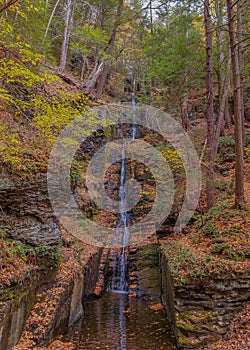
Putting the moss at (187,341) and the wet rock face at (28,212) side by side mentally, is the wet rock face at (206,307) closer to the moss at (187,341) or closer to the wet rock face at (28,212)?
the moss at (187,341)

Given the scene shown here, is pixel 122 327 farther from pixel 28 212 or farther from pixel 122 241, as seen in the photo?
pixel 122 241

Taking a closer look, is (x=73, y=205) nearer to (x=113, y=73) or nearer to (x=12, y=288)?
(x=12, y=288)

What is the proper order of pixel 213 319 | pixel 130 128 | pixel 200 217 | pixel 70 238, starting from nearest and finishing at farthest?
1. pixel 213 319
2. pixel 70 238
3. pixel 200 217
4. pixel 130 128

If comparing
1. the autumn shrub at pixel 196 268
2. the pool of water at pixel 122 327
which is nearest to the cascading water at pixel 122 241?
the pool of water at pixel 122 327

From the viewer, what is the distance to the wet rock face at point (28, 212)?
275 inches

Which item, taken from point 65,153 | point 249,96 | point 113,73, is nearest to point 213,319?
point 65,153

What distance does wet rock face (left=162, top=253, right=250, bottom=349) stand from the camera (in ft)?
19.4

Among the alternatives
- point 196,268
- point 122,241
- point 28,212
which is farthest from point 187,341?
point 122,241

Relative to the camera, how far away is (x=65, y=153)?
11344 millimetres

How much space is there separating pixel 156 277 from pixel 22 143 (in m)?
7.33

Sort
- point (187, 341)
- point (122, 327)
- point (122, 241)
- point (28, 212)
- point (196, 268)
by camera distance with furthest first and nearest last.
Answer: point (122, 241) → point (122, 327) → point (28, 212) → point (196, 268) → point (187, 341)

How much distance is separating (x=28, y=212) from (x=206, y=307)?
5189 mm

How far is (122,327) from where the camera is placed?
7457mm

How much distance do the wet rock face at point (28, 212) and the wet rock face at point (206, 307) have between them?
3790mm
